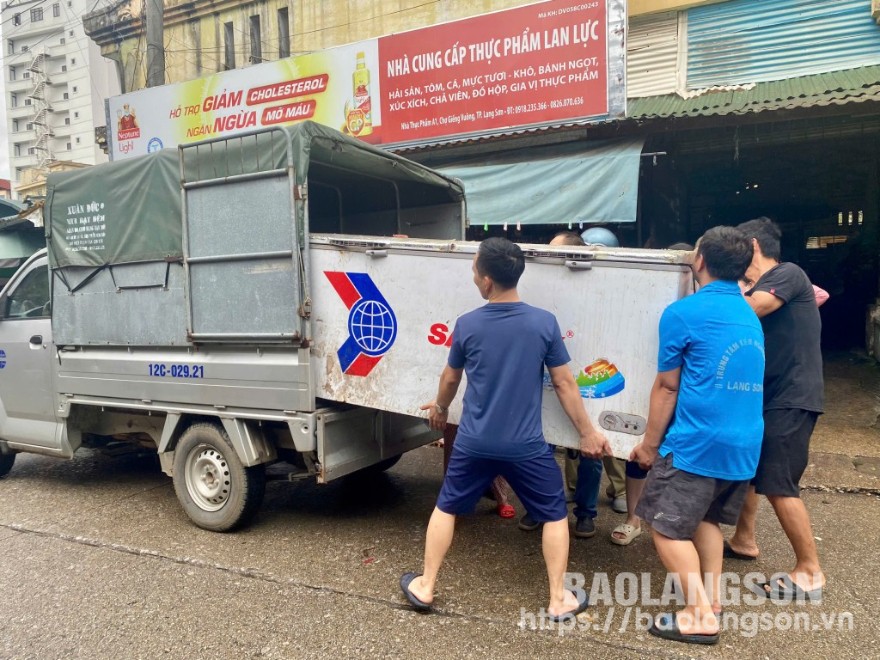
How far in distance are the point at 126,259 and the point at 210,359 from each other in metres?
0.99

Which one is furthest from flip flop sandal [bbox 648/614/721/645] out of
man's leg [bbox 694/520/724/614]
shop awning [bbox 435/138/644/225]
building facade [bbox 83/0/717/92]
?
building facade [bbox 83/0/717/92]

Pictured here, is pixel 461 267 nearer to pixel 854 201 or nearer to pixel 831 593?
pixel 831 593

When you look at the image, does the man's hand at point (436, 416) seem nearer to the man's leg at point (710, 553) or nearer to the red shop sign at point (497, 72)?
the man's leg at point (710, 553)

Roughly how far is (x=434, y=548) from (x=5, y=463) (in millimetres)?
4661

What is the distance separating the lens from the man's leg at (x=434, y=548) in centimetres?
285

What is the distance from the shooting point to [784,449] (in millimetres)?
2912

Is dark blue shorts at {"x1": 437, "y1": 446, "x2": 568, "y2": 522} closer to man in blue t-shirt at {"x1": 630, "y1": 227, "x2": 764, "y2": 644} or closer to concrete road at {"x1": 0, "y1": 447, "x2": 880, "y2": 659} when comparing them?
man in blue t-shirt at {"x1": 630, "y1": 227, "x2": 764, "y2": 644}

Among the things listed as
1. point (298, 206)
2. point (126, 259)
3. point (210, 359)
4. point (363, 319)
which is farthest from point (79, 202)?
point (363, 319)

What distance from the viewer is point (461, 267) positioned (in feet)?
10.3

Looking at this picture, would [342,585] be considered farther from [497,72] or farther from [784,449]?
[497,72]

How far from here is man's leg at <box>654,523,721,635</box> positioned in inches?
102

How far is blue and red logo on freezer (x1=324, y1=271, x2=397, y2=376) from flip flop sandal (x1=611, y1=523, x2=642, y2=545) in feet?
5.76

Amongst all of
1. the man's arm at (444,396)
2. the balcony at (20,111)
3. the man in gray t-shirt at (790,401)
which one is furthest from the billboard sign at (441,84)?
the balcony at (20,111)

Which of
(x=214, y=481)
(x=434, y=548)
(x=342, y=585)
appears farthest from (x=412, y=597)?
(x=214, y=481)
